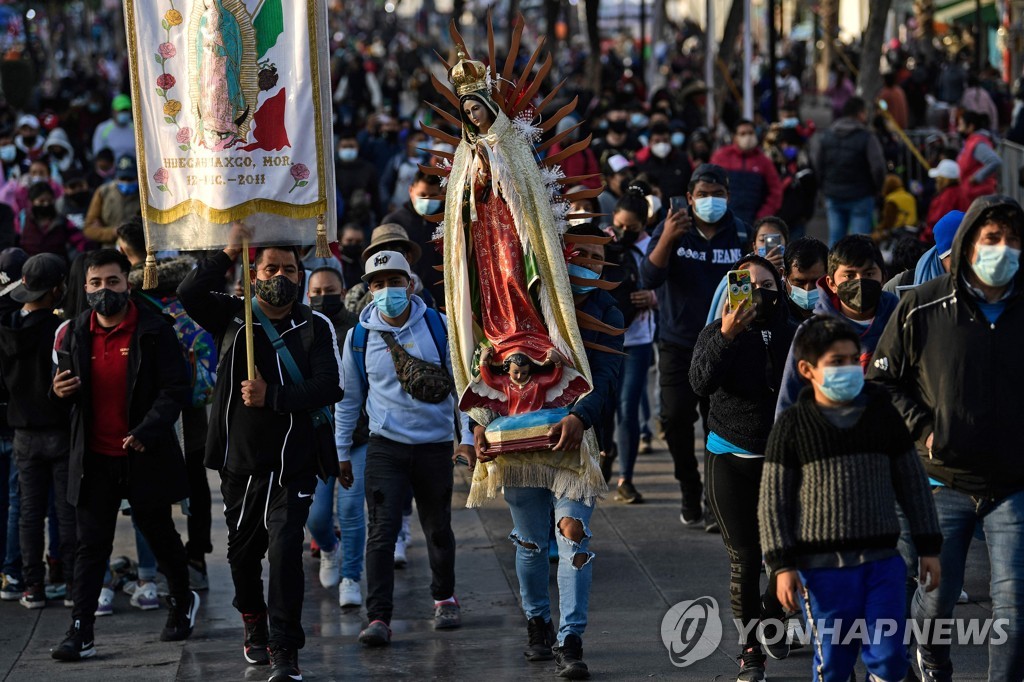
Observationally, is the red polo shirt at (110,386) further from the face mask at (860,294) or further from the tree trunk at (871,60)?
the tree trunk at (871,60)

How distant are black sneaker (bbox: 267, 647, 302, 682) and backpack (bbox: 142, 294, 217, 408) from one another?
203 centimetres

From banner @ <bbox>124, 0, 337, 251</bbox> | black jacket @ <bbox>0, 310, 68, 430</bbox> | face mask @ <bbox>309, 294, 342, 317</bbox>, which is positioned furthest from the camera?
face mask @ <bbox>309, 294, 342, 317</bbox>

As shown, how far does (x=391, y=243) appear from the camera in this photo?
311 inches

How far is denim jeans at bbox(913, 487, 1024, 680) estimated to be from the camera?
5656 mm

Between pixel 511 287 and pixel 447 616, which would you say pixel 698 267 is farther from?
pixel 447 616

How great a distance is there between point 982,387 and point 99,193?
948 centimetres

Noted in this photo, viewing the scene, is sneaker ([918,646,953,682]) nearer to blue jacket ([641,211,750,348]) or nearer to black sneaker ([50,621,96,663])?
blue jacket ([641,211,750,348])

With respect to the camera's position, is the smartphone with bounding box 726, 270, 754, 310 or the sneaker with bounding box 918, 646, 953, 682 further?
the smartphone with bounding box 726, 270, 754, 310

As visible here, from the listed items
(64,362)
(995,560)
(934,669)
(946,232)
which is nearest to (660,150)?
(946,232)

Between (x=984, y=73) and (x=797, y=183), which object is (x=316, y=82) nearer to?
(x=797, y=183)

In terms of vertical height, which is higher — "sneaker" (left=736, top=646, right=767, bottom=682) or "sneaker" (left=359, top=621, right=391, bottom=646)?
"sneaker" (left=736, top=646, right=767, bottom=682)

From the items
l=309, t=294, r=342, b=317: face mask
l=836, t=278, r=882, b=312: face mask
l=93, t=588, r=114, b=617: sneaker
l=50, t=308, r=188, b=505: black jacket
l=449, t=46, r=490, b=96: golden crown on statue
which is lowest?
l=93, t=588, r=114, b=617: sneaker

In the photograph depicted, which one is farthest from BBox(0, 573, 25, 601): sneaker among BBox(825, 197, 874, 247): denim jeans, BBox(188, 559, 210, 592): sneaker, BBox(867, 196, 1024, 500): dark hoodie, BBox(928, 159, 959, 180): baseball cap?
BBox(825, 197, 874, 247): denim jeans

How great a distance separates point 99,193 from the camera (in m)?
13.4
